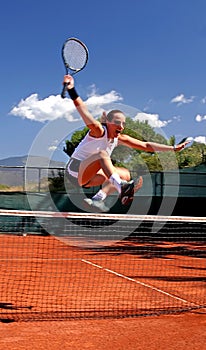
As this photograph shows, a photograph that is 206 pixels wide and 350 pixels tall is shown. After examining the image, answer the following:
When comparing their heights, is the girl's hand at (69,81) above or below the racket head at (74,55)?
below

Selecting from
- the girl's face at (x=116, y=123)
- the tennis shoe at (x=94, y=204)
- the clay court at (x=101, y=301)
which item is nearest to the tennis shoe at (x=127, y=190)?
the tennis shoe at (x=94, y=204)

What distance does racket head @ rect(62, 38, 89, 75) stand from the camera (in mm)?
3336

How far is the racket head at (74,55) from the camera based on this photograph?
10.9 feet

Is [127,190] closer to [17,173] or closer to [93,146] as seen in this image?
[93,146]

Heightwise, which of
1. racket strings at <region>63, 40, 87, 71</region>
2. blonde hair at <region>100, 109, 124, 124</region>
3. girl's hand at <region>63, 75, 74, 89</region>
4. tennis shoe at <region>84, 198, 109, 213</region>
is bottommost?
tennis shoe at <region>84, 198, 109, 213</region>

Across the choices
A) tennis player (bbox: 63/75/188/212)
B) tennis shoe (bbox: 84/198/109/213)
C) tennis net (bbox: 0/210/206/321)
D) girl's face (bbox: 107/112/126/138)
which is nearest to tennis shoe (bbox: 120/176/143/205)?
tennis player (bbox: 63/75/188/212)

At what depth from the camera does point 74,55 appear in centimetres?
343

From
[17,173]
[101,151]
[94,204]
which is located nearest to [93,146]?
[101,151]

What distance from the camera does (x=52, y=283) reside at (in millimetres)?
7996

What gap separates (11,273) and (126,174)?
19.4ft

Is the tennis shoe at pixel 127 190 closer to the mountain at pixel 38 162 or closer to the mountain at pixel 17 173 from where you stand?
the mountain at pixel 38 162

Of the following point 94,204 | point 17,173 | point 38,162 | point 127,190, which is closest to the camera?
point 127,190

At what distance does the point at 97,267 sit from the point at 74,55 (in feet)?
23.1

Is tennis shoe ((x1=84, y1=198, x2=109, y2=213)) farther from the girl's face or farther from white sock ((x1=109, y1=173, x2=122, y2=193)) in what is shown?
the girl's face
